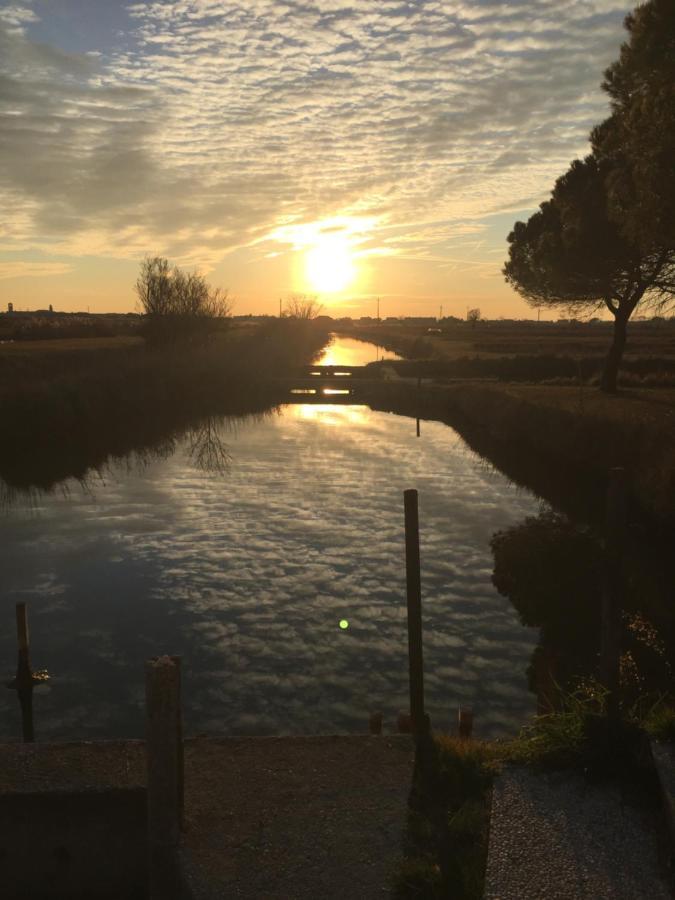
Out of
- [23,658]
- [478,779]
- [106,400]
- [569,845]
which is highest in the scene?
[106,400]

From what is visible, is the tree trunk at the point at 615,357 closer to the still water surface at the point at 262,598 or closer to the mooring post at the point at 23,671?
the still water surface at the point at 262,598

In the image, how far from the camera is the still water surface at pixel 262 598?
9656 mm

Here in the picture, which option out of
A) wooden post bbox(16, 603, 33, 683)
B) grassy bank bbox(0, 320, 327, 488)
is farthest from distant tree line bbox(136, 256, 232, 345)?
wooden post bbox(16, 603, 33, 683)

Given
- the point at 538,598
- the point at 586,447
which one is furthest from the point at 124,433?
the point at 538,598

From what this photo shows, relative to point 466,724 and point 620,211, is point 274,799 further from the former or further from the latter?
point 620,211

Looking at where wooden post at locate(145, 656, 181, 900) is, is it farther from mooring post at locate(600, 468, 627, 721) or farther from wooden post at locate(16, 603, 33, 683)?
wooden post at locate(16, 603, 33, 683)

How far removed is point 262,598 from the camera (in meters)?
13.2

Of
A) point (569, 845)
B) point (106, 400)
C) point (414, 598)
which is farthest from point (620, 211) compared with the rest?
point (106, 400)

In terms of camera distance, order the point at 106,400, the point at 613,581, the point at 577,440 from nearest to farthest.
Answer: the point at 613,581 → the point at 577,440 → the point at 106,400

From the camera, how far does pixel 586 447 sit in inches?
911

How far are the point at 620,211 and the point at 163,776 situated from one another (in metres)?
19.7

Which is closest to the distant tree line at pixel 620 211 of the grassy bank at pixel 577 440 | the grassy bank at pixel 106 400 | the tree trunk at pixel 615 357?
the tree trunk at pixel 615 357

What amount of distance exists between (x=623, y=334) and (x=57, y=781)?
95.1 ft

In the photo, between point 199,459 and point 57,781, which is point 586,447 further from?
point 57,781
